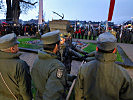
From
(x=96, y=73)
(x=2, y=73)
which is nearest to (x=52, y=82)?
(x=96, y=73)

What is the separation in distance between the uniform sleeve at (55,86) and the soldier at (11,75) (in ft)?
2.24

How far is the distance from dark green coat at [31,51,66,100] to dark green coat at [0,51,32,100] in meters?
0.26

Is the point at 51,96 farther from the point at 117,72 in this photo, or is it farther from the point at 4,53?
the point at 4,53

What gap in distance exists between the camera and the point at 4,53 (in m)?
2.06

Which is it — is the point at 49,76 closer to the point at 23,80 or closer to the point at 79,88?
the point at 79,88

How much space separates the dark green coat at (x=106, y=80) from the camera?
5.15ft

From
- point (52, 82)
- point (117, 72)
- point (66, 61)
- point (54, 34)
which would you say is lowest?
point (66, 61)

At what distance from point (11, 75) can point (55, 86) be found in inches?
35.3

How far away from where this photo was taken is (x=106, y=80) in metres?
1.60

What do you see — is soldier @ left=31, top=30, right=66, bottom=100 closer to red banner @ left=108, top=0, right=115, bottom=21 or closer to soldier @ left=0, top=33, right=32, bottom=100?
soldier @ left=0, top=33, right=32, bottom=100

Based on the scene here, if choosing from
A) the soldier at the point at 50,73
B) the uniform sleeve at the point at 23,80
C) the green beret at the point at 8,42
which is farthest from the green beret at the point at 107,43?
the green beret at the point at 8,42

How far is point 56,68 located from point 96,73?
0.53m

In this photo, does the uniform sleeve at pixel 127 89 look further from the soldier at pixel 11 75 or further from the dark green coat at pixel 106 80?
the soldier at pixel 11 75

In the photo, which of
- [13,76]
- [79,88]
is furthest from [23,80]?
[79,88]
